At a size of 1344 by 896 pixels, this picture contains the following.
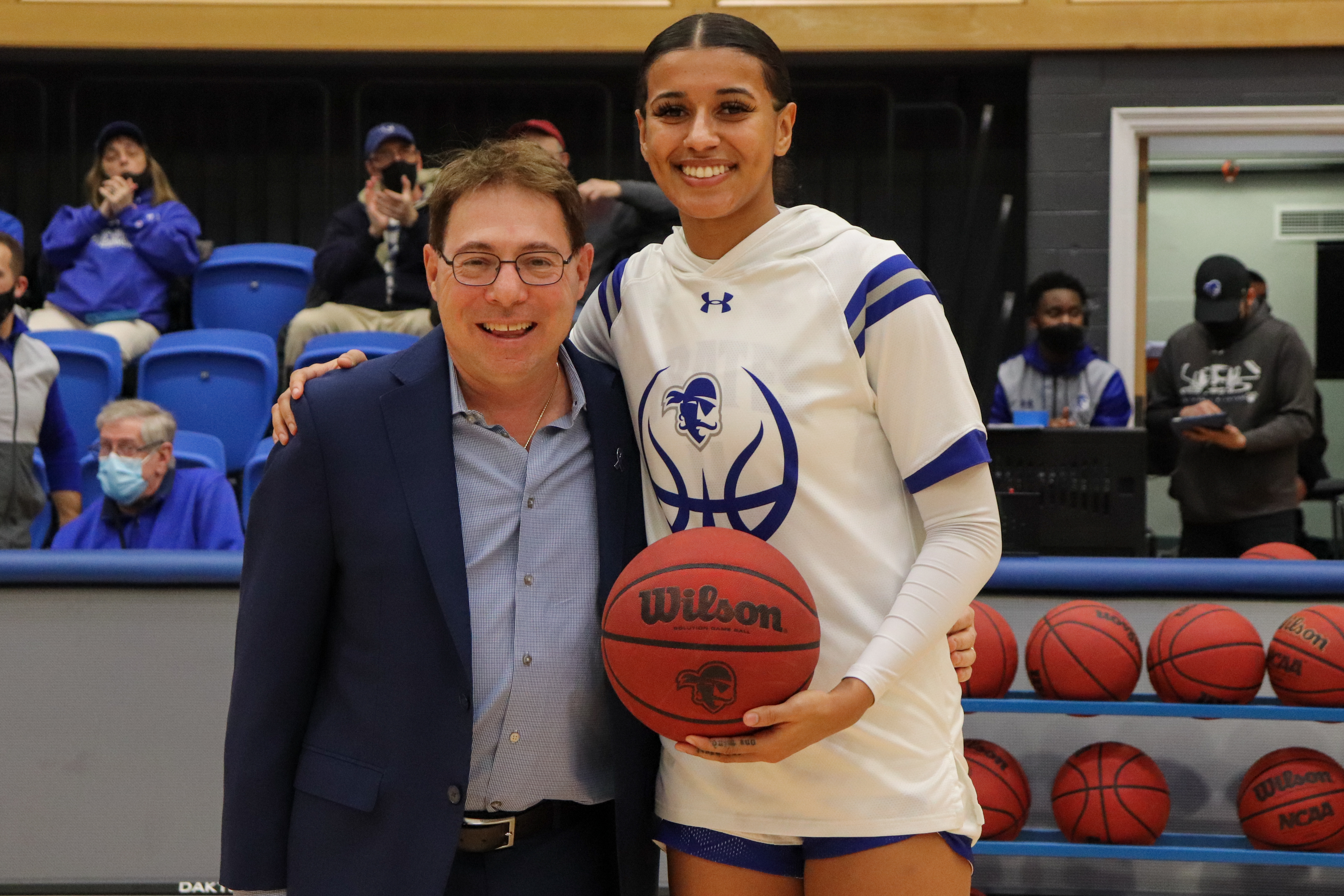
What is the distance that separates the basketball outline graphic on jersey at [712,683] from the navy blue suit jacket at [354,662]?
22 centimetres

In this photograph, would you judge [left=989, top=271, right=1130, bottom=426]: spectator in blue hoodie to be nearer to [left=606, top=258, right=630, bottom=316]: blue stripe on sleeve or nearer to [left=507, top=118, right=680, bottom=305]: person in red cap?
[left=507, top=118, right=680, bottom=305]: person in red cap

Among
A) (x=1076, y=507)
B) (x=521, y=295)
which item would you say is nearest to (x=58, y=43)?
(x=1076, y=507)

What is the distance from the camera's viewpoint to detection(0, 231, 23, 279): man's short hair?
4707mm

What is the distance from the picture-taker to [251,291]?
6488mm

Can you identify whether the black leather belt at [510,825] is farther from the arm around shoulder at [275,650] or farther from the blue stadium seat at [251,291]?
the blue stadium seat at [251,291]

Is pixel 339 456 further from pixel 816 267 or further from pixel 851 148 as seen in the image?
pixel 851 148

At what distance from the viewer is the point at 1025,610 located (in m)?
3.14

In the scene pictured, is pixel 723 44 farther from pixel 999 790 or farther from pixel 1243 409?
pixel 1243 409

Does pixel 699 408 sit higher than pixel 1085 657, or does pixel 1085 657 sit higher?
pixel 699 408

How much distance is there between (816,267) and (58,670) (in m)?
2.30

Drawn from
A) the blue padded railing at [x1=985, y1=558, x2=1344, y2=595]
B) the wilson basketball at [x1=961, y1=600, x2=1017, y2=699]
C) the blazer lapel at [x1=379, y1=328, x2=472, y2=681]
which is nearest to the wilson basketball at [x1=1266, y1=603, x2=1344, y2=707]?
the blue padded railing at [x1=985, y1=558, x2=1344, y2=595]

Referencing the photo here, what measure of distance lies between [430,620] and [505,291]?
1.42 feet

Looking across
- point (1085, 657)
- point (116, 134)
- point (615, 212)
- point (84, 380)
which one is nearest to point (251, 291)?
point (116, 134)

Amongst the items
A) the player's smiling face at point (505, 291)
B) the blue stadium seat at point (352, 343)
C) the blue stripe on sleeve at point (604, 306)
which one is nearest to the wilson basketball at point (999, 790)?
the blue stripe on sleeve at point (604, 306)
